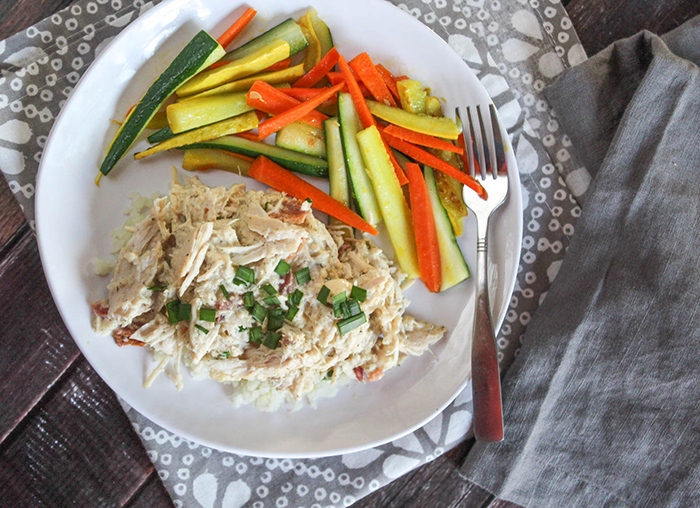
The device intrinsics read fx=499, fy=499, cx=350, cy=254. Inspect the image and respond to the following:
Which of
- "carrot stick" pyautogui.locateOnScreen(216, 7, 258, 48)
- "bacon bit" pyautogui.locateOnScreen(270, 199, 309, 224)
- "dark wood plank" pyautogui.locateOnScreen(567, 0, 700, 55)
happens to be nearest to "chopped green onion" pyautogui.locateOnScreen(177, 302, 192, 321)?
"bacon bit" pyautogui.locateOnScreen(270, 199, 309, 224)

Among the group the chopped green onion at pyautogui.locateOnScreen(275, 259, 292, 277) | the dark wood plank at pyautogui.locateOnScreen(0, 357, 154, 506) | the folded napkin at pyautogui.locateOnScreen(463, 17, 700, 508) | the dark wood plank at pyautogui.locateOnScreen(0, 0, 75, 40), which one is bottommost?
the folded napkin at pyautogui.locateOnScreen(463, 17, 700, 508)

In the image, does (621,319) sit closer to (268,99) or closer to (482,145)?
(482,145)

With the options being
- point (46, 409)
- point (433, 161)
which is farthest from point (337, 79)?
point (46, 409)

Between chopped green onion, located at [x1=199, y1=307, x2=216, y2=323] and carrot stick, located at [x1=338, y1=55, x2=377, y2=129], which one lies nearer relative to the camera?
chopped green onion, located at [x1=199, y1=307, x2=216, y2=323]

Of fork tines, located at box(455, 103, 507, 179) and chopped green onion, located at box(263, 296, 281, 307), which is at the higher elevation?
chopped green onion, located at box(263, 296, 281, 307)

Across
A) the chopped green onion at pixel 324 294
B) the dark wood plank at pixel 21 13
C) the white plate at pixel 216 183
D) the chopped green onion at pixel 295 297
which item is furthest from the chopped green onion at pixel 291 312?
the dark wood plank at pixel 21 13

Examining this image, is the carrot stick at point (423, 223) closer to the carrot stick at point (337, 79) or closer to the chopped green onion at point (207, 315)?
the carrot stick at point (337, 79)

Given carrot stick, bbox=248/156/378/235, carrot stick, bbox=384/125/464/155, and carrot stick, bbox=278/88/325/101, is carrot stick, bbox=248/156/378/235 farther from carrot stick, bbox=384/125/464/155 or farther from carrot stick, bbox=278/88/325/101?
carrot stick, bbox=384/125/464/155

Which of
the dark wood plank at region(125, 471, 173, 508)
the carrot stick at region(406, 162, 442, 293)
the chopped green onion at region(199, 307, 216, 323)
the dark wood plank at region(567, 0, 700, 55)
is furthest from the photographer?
the dark wood plank at region(567, 0, 700, 55)
